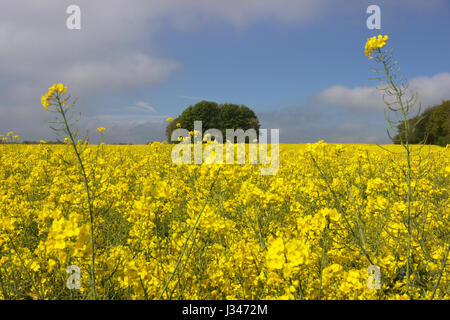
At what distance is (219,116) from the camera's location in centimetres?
3956

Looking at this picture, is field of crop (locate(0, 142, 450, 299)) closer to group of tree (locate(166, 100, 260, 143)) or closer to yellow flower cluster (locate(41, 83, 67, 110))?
yellow flower cluster (locate(41, 83, 67, 110))

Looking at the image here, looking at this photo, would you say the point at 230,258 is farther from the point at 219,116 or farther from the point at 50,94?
the point at 219,116

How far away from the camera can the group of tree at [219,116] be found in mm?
38250

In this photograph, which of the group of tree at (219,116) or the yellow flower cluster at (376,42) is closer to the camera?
the yellow flower cluster at (376,42)

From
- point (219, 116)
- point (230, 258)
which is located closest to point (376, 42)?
point (230, 258)

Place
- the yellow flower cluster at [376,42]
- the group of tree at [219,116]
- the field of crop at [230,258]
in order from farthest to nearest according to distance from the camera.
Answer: the group of tree at [219,116] → the yellow flower cluster at [376,42] → the field of crop at [230,258]

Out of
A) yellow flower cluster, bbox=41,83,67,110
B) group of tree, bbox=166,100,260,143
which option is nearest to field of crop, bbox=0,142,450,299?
yellow flower cluster, bbox=41,83,67,110

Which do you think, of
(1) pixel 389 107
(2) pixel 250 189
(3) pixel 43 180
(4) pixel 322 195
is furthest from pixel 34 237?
(1) pixel 389 107

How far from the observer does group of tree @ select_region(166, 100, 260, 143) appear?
38.2 m

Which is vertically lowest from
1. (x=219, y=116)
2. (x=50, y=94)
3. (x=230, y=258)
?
(x=230, y=258)

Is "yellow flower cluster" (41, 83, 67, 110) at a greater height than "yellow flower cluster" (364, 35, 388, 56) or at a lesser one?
lesser

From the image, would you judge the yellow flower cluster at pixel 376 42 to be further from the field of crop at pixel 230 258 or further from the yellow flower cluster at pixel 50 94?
the yellow flower cluster at pixel 50 94

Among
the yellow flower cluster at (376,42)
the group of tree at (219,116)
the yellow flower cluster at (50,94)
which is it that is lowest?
the yellow flower cluster at (50,94)

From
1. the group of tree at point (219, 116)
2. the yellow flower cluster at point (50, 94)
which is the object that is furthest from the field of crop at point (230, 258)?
the group of tree at point (219, 116)
